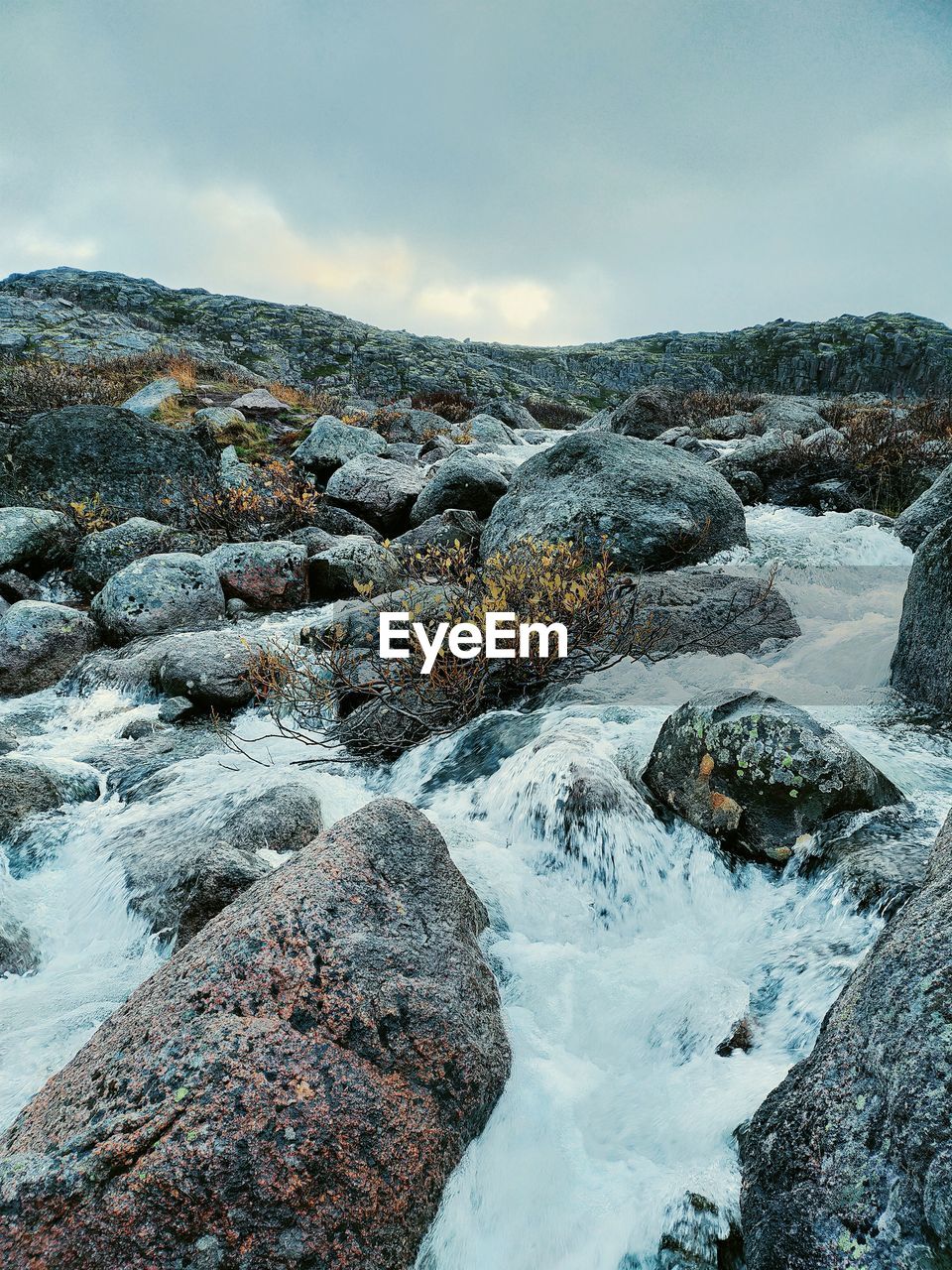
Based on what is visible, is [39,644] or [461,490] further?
[461,490]

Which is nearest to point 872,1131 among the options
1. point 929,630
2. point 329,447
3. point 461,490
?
point 929,630

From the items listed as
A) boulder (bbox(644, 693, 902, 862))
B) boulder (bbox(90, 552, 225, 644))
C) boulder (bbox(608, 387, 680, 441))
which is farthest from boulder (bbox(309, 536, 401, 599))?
boulder (bbox(608, 387, 680, 441))

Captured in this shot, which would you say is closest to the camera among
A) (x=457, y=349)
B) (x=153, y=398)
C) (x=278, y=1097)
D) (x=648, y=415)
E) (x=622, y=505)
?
(x=278, y=1097)

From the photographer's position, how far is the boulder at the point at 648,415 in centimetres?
2212

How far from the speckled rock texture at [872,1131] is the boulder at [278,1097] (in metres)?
1.22

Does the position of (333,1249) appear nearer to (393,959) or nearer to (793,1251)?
(393,959)

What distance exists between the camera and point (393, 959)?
289 cm

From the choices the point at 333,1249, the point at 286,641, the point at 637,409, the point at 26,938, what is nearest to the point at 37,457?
the point at 286,641

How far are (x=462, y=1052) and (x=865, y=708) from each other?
193 inches

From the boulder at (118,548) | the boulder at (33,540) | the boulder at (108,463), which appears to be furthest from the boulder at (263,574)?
the boulder at (108,463)

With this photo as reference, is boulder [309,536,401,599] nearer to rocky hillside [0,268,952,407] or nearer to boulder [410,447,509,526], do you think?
boulder [410,447,509,526]

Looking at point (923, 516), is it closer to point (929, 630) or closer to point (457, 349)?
point (929, 630)

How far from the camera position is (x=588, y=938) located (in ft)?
13.4

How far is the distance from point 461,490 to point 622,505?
4.46 m
